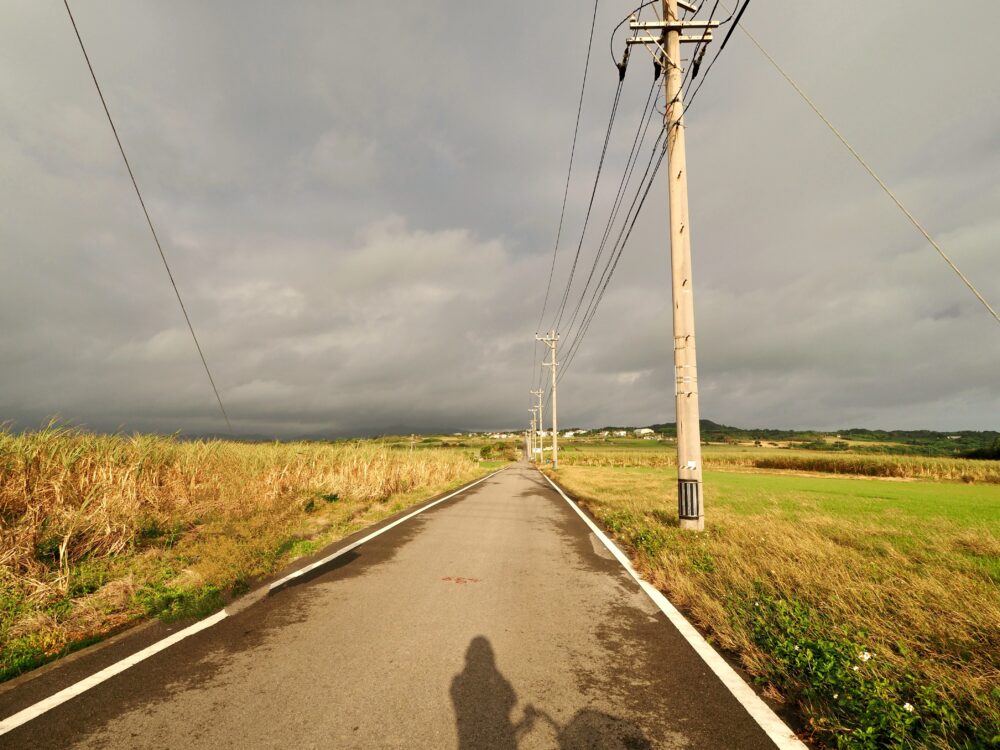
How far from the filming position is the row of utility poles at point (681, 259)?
898 centimetres

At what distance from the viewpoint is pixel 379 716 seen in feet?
9.20

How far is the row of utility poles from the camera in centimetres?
898

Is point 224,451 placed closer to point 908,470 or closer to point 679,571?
point 679,571

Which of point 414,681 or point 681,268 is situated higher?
point 681,268

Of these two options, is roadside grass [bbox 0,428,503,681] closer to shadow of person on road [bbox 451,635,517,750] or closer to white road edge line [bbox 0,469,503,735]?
white road edge line [bbox 0,469,503,735]

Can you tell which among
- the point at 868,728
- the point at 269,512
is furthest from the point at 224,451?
the point at 868,728

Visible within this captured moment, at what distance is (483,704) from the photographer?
2.96 meters

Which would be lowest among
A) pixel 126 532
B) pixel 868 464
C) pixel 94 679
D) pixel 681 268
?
pixel 868 464

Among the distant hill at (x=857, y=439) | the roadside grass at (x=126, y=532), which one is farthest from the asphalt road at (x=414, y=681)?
the distant hill at (x=857, y=439)

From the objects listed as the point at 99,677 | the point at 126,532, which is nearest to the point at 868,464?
the point at 126,532

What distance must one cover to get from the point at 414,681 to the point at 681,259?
30.0 feet

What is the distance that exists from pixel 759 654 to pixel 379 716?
9.71 ft

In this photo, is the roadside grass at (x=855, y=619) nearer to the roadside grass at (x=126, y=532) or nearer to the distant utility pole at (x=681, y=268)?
the distant utility pole at (x=681, y=268)

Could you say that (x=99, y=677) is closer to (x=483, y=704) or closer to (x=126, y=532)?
(x=483, y=704)
